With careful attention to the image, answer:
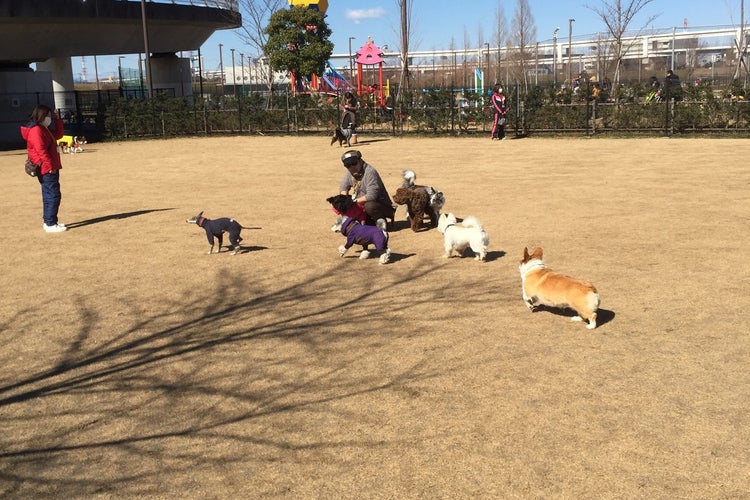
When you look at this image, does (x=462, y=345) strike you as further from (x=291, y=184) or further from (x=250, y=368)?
(x=291, y=184)

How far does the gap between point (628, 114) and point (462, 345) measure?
20052mm

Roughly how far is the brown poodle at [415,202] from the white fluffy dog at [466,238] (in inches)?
55.7

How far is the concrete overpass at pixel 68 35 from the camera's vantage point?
30.7 meters

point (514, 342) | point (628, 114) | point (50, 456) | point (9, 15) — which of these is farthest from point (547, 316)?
point (9, 15)

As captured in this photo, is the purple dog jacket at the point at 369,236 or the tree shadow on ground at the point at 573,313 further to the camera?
the purple dog jacket at the point at 369,236

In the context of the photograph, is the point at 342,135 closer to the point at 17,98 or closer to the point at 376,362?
the point at 17,98

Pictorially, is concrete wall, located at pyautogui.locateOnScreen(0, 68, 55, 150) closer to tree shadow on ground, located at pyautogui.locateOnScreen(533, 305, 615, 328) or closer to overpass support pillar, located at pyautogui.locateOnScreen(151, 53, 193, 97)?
overpass support pillar, located at pyautogui.locateOnScreen(151, 53, 193, 97)

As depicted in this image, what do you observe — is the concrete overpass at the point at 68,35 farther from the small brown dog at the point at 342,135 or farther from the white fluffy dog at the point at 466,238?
the white fluffy dog at the point at 466,238

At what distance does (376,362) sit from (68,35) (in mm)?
32703

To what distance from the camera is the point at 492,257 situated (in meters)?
8.38

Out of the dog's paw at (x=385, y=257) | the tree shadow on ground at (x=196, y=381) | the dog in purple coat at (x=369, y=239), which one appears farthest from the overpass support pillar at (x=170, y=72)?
the tree shadow on ground at (x=196, y=381)

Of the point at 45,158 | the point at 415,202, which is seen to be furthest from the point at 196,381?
the point at 45,158

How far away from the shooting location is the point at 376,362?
5.34 m

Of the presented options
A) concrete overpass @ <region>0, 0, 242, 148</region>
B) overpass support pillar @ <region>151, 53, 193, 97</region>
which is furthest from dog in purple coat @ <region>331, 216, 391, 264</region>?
overpass support pillar @ <region>151, 53, 193, 97</region>
